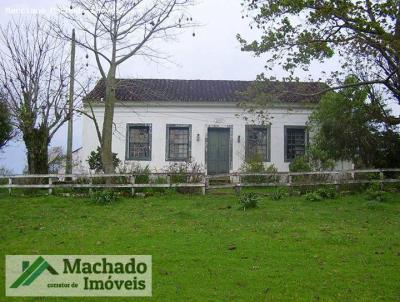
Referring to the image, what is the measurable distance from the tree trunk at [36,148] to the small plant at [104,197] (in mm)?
4918

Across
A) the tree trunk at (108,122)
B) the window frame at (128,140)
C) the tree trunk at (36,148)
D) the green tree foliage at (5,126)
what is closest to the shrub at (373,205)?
the tree trunk at (108,122)

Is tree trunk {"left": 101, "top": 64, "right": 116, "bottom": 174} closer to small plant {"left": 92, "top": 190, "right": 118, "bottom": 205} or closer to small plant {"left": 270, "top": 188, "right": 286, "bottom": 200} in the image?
small plant {"left": 92, "top": 190, "right": 118, "bottom": 205}

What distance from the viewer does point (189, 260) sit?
8.48 metres

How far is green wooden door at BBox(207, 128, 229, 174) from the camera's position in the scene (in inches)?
941

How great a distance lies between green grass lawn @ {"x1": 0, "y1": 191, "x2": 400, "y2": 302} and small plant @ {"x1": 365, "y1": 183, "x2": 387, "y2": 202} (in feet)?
0.88

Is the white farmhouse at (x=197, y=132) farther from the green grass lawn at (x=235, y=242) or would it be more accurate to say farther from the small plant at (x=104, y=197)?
the green grass lawn at (x=235, y=242)

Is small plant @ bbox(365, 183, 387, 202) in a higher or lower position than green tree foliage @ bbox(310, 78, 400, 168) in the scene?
lower

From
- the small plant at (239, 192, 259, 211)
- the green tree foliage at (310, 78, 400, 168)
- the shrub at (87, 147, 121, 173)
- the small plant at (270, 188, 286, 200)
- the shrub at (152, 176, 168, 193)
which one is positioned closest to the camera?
the small plant at (239, 192, 259, 211)

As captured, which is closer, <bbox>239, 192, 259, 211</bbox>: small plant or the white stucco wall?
<bbox>239, 192, 259, 211</bbox>: small plant

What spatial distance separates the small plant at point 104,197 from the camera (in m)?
16.2

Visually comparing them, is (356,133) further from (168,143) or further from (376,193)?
(168,143)

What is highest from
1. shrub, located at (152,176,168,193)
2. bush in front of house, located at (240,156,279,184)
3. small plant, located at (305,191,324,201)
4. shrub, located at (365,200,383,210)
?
bush in front of house, located at (240,156,279,184)

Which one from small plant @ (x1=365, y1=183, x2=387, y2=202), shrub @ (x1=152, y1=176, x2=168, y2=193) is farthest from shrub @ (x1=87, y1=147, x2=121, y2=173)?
small plant @ (x1=365, y1=183, x2=387, y2=202)

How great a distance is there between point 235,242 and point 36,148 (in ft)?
43.3
